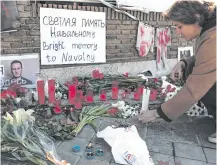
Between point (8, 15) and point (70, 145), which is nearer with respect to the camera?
point (70, 145)

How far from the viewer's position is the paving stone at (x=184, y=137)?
3.21m

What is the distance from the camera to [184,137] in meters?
3.30

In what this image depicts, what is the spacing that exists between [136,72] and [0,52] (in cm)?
259

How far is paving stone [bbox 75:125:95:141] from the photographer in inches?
123

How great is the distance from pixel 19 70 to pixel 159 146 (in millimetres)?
2415

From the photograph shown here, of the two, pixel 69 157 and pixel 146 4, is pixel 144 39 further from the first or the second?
pixel 69 157

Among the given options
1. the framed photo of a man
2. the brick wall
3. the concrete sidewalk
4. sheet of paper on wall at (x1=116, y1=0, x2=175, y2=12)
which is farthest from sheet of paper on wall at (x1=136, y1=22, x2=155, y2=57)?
the concrete sidewalk

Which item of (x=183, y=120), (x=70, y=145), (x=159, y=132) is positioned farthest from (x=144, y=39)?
(x=70, y=145)

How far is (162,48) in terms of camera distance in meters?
6.19

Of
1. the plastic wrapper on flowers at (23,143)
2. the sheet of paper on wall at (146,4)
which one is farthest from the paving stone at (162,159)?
the sheet of paper on wall at (146,4)

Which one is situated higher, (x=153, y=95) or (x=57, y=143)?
(x=153, y=95)

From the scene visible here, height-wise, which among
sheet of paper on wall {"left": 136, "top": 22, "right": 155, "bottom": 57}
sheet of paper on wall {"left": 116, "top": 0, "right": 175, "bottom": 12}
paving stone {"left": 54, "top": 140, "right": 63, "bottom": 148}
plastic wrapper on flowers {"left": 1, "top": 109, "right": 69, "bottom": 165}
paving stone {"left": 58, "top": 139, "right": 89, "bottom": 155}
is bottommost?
paving stone {"left": 58, "top": 139, "right": 89, "bottom": 155}

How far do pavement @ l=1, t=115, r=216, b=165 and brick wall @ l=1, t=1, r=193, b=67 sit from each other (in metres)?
1.75

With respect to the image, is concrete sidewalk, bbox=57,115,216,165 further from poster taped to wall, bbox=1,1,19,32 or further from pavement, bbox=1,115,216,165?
poster taped to wall, bbox=1,1,19,32
